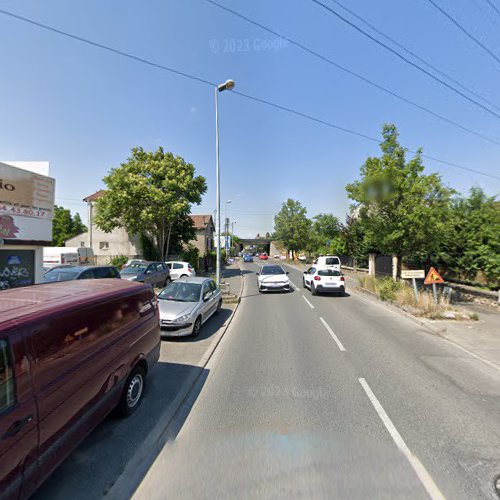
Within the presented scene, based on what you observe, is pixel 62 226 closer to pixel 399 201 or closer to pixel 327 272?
pixel 327 272

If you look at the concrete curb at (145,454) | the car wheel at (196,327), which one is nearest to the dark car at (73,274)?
the car wheel at (196,327)

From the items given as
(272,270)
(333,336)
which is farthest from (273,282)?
(333,336)

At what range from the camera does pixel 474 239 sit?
15562mm

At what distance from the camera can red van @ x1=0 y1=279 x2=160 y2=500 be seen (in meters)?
2.17

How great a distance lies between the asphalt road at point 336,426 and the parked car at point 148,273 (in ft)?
31.6

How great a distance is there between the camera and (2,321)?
7.53 ft

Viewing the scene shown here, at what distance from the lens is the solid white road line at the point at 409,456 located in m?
2.62

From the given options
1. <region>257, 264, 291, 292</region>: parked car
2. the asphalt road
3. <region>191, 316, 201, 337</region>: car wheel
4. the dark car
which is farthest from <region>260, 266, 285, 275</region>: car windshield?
the asphalt road

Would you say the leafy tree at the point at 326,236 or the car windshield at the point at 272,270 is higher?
the leafy tree at the point at 326,236

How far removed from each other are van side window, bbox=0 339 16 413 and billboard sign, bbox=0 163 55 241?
820cm

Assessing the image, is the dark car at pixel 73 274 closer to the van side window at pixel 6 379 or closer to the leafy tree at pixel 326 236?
the van side window at pixel 6 379

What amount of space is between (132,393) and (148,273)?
12225 millimetres

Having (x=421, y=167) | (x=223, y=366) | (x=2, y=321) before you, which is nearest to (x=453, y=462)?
(x=223, y=366)

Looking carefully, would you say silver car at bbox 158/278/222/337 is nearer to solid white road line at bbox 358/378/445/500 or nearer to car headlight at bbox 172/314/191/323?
car headlight at bbox 172/314/191/323
